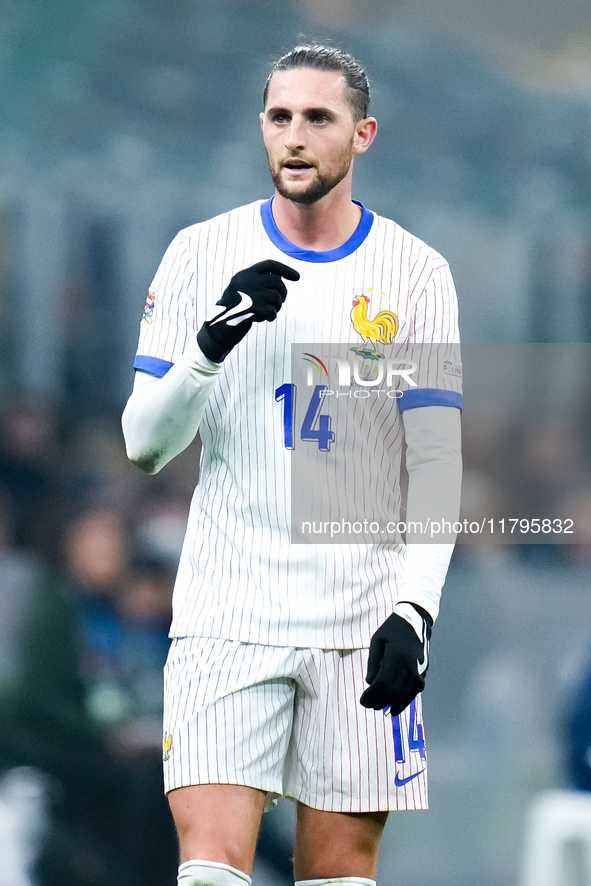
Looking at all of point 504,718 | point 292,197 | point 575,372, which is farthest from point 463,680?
point 292,197

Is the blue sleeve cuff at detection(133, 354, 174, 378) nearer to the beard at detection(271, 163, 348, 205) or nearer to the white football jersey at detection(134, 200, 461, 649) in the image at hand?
the white football jersey at detection(134, 200, 461, 649)

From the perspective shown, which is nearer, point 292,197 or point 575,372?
point 292,197

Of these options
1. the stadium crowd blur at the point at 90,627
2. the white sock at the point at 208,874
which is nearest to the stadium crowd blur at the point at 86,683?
the stadium crowd blur at the point at 90,627

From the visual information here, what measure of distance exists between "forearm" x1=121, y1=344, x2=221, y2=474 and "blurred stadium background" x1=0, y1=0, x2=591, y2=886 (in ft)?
3.61

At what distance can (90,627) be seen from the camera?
9.38ft

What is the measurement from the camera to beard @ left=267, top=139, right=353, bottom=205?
1862 millimetres

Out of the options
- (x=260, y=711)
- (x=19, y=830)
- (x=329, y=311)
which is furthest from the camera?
(x=19, y=830)

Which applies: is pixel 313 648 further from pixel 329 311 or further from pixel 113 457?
pixel 113 457

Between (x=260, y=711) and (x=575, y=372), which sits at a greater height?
(x=575, y=372)

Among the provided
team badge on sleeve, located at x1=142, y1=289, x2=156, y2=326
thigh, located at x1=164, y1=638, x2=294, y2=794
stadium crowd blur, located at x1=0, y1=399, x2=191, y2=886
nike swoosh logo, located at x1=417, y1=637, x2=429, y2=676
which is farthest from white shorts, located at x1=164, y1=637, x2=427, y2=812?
stadium crowd blur, located at x1=0, y1=399, x2=191, y2=886

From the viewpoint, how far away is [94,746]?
2.84 metres

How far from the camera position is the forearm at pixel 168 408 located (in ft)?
5.66

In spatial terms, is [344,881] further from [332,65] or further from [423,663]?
[332,65]

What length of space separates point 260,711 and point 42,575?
4.04 feet
